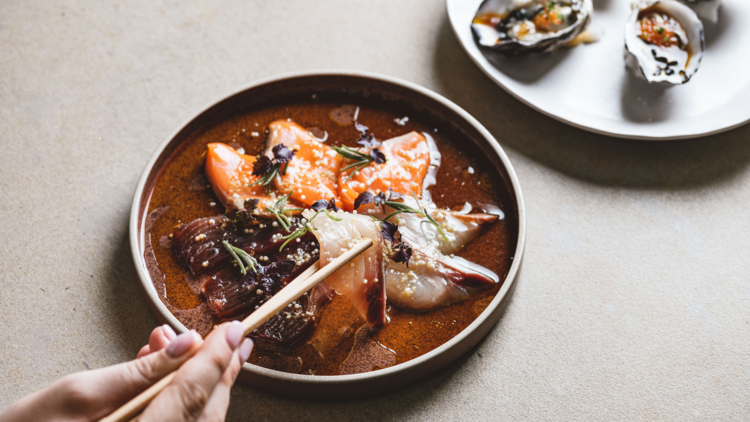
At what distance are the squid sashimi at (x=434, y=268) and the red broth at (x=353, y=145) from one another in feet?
0.11

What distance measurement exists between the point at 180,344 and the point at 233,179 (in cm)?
75

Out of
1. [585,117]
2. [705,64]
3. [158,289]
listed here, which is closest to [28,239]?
[158,289]

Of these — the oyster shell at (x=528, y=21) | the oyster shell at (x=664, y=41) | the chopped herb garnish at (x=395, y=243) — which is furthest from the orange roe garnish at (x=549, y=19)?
the chopped herb garnish at (x=395, y=243)

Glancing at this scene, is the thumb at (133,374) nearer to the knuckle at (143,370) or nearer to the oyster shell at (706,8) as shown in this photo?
the knuckle at (143,370)

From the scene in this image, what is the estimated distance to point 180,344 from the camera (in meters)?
1.07

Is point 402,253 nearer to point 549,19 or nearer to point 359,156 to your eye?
point 359,156

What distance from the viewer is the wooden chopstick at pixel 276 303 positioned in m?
1.01

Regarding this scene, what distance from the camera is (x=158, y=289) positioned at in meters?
1.56

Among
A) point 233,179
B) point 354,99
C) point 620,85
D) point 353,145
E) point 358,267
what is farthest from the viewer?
point 620,85

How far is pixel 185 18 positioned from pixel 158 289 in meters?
1.45

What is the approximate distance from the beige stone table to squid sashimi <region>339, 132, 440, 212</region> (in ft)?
1.55

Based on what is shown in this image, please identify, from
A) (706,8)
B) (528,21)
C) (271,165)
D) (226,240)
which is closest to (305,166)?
(271,165)

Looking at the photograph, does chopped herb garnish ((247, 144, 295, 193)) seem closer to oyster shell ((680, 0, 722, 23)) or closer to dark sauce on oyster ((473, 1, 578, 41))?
dark sauce on oyster ((473, 1, 578, 41))

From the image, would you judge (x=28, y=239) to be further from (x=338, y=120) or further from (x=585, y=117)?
(x=585, y=117)
